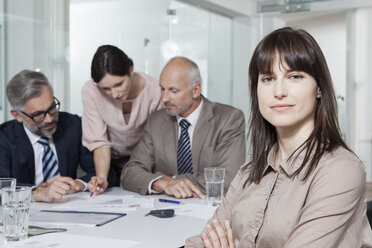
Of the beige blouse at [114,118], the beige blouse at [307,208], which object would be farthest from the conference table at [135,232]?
the beige blouse at [114,118]

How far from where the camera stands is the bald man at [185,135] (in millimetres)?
2992

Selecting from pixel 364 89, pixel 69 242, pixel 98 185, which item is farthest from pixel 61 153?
pixel 364 89

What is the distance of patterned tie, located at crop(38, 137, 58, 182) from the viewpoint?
9.71ft

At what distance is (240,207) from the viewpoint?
1.63 m

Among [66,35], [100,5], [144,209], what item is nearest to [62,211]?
[144,209]

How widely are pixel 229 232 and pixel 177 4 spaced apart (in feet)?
15.0

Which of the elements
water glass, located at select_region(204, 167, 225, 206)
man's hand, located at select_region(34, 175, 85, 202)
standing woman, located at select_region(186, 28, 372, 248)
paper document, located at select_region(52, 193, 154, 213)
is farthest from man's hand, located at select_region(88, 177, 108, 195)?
standing woman, located at select_region(186, 28, 372, 248)

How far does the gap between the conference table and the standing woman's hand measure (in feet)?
0.41

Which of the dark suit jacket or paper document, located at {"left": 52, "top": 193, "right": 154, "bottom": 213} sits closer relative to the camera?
paper document, located at {"left": 52, "top": 193, "right": 154, "bottom": 213}

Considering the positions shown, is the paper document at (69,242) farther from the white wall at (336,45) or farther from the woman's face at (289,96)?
the white wall at (336,45)

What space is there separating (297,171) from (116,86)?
180 centimetres

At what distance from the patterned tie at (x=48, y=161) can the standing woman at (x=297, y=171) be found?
1.53m

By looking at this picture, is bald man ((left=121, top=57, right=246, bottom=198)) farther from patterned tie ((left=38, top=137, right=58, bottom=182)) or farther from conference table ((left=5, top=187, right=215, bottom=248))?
conference table ((left=5, top=187, right=215, bottom=248))

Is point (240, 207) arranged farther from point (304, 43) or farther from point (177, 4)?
point (177, 4)
